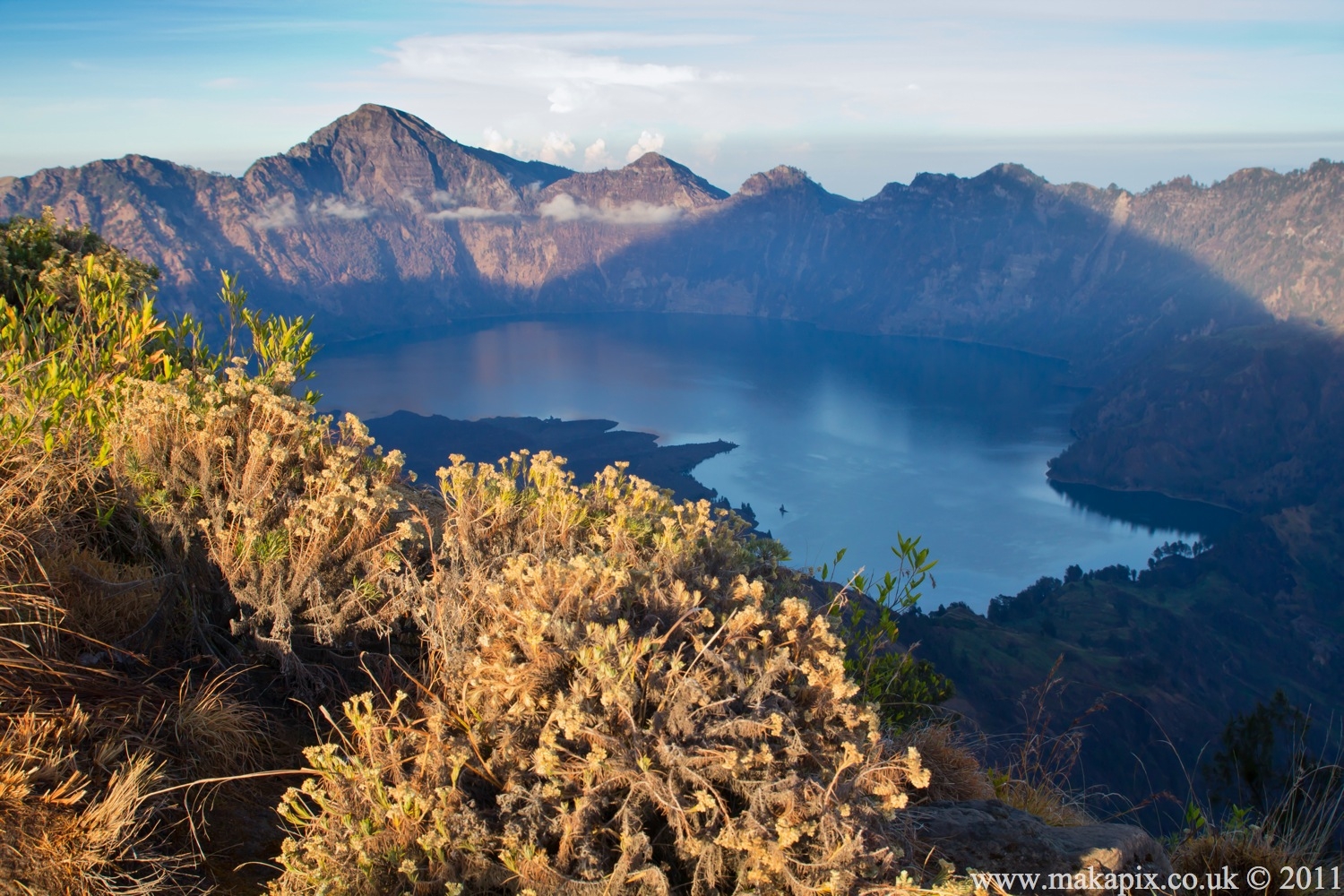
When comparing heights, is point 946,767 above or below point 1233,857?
above

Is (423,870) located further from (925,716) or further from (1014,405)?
(1014,405)

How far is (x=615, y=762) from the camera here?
93.0 inches

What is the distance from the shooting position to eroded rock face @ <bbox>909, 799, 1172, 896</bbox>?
2748 millimetres

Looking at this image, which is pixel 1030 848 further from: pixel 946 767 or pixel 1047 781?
pixel 1047 781

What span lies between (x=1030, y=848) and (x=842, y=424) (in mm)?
117579

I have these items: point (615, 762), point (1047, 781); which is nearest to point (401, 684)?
point (615, 762)

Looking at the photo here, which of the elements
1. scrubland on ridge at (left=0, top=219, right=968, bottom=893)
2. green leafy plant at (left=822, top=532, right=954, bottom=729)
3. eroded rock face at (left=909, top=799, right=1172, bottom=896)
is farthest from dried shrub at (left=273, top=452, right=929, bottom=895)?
green leafy plant at (left=822, top=532, right=954, bottom=729)

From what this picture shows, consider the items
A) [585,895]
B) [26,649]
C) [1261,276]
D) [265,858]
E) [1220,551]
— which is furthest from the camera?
[1261,276]

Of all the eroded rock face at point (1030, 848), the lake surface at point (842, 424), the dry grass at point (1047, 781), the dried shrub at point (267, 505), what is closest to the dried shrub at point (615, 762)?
the eroded rock face at point (1030, 848)

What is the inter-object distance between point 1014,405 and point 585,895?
157 meters

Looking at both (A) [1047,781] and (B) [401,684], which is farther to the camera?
(A) [1047,781]

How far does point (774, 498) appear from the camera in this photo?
8319 cm

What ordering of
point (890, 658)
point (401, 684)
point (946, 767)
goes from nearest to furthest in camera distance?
point (401, 684), point (946, 767), point (890, 658)

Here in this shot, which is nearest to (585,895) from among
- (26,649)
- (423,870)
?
(423,870)
